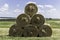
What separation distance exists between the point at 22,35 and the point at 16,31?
0.54 metres

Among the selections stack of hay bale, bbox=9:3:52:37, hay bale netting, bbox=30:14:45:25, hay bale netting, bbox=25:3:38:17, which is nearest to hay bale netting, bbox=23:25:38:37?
stack of hay bale, bbox=9:3:52:37

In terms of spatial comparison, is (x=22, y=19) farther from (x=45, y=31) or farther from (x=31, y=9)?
(x=45, y=31)

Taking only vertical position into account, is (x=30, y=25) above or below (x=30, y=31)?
above

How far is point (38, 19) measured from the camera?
1686cm

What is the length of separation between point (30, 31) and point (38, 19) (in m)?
1.13

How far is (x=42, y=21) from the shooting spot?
16.8m

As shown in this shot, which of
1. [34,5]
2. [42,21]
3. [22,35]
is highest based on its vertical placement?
[34,5]

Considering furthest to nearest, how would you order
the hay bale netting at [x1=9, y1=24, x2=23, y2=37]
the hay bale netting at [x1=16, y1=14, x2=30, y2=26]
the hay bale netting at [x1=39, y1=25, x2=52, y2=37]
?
the hay bale netting at [x1=9, y1=24, x2=23, y2=37] → the hay bale netting at [x1=39, y1=25, x2=52, y2=37] → the hay bale netting at [x1=16, y1=14, x2=30, y2=26]

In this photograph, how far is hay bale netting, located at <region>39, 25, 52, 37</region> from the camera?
16952 millimetres

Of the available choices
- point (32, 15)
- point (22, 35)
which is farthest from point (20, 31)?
point (32, 15)

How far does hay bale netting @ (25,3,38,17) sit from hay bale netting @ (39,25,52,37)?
1275 mm

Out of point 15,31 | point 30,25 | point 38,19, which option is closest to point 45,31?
point 38,19

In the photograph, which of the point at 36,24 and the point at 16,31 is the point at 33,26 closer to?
the point at 36,24

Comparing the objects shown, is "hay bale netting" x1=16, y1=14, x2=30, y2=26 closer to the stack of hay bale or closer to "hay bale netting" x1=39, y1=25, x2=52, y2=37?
the stack of hay bale
